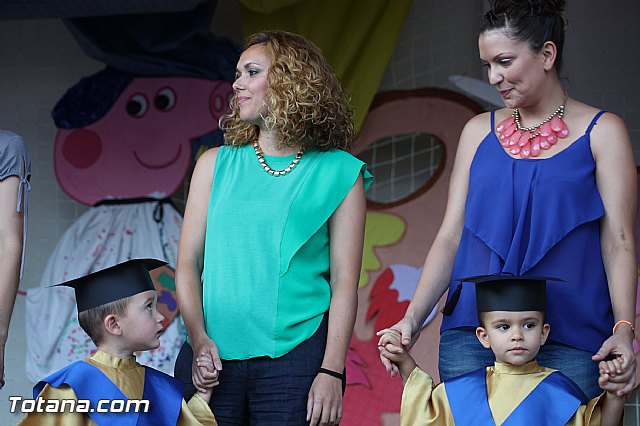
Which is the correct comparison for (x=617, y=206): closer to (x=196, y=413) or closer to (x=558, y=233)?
(x=558, y=233)

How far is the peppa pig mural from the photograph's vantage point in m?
5.14

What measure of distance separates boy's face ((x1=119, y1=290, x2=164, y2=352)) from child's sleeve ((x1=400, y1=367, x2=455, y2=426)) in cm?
75

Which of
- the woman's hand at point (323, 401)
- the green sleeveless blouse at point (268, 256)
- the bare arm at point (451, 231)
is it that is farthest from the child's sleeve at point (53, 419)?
the bare arm at point (451, 231)

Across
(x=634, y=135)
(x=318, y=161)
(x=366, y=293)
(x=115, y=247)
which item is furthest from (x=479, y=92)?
(x=318, y=161)

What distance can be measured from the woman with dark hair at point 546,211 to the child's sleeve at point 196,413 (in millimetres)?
463

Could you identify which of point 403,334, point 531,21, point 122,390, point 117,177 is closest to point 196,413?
point 122,390

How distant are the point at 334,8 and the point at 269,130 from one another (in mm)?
2105

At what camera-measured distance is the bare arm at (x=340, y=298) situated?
2.58 meters

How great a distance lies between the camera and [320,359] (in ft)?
8.65

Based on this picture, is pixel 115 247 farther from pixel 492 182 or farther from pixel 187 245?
pixel 492 182

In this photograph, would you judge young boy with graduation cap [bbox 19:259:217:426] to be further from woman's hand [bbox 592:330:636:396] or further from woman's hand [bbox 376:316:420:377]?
woman's hand [bbox 592:330:636:396]

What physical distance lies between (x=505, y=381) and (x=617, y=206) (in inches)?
19.8

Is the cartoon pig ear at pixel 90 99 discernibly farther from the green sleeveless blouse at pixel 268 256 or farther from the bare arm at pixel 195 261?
the green sleeveless blouse at pixel 268 256

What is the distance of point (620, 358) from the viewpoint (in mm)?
2354
